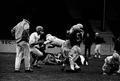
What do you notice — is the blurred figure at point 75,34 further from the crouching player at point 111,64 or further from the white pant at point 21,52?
the white pant at point 21,52

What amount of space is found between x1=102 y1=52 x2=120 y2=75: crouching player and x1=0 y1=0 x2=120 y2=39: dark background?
16189 millimetres

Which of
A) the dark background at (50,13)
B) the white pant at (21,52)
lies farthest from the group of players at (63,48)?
the dark background at (50,13)

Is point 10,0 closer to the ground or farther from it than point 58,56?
farther from it

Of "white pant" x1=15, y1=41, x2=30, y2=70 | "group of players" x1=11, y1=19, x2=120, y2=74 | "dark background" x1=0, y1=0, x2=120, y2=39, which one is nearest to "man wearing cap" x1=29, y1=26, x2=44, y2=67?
"group of players" x1=11, y1=19, x2=120, y2=74

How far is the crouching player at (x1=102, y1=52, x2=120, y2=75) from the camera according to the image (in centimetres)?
1441

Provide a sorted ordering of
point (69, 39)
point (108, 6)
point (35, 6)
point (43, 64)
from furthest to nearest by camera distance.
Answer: point (108, 6) → point (35, 6) → point (43, 64) → point (69, 39)

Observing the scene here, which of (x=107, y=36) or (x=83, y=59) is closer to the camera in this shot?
(x=83, y=59)

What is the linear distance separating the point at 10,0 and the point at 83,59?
13.3 metres

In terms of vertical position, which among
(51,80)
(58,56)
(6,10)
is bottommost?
(51,80)

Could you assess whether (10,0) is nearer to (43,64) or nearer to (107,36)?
(107,36)

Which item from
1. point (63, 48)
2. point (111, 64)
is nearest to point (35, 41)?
point (63, 48)

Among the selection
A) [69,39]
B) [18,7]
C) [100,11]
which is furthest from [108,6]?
[69,39]

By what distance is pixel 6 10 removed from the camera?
31.2m

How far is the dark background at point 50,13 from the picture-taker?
3100cm
